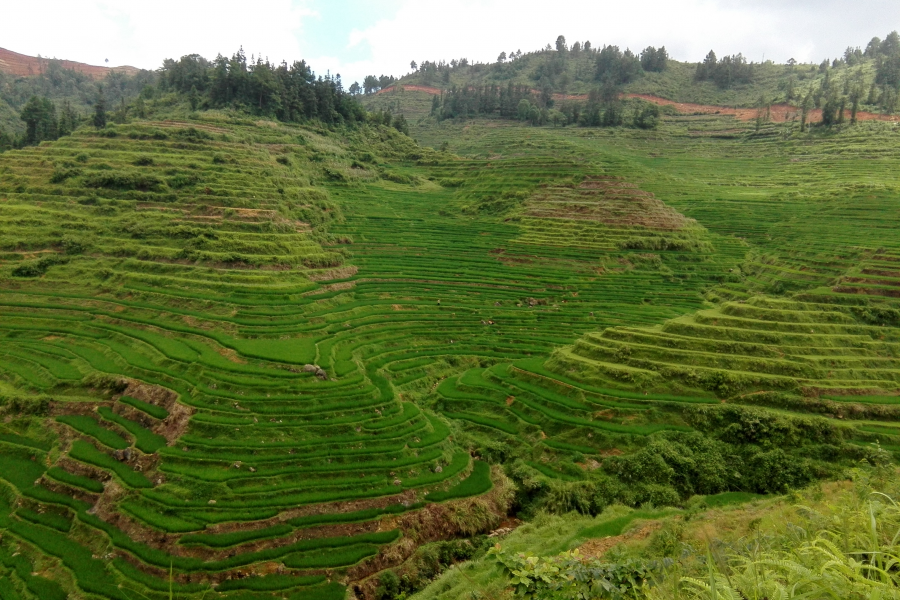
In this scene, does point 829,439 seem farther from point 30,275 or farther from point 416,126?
point 416,126

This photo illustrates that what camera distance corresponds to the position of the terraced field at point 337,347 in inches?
750

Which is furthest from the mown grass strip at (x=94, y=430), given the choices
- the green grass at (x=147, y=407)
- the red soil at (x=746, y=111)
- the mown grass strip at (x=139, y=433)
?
the red soil at (x=746, y=111)

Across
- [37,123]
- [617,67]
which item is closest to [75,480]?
[37,123]

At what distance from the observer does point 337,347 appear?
30234 millimetres

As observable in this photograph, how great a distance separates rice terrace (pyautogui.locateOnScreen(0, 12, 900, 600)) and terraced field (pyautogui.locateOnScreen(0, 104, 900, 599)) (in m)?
0.16

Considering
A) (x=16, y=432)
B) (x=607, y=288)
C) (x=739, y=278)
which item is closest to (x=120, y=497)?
(x=16, y=432)

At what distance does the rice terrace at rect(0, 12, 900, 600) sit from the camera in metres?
16.7

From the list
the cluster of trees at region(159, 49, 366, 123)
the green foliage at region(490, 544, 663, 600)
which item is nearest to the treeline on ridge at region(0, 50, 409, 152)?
the cluster of trees at region(159, 49, 366, 123)

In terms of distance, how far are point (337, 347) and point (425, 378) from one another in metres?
5.75

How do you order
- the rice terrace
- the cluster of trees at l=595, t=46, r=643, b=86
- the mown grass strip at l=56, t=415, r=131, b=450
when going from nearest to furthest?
the rice terrace, the mown grass strip at l=56, t=415, r=131, b=450, the cluster of trees at l=595, t=46, r=643, b=86

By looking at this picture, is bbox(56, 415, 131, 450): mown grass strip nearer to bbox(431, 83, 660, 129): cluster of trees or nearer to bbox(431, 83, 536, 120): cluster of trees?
bbox(431, 83, 660, 129): cluster of trees

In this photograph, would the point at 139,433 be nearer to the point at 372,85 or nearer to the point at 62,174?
the point at 62,174

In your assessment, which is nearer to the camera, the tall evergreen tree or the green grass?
the green grass

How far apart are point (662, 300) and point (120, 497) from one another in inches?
1572
